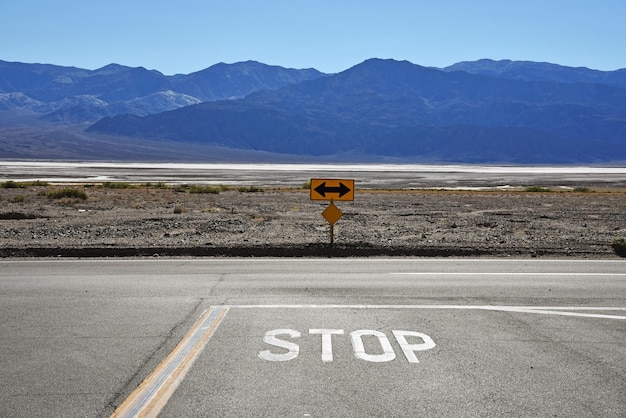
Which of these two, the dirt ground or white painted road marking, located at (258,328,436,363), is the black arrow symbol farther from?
white painted road marking, located at (258,328,436,363)

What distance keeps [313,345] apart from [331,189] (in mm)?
10978

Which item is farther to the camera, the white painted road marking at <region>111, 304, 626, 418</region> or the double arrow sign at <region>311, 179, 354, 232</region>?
the double arrow sign at <region>311, 179, 354, 232</region>

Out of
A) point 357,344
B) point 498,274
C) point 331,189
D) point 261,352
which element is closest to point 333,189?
point 331,189

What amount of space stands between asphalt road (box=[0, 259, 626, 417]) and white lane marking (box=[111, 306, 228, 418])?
0.9 inches

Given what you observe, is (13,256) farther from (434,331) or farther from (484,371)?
(484,371)

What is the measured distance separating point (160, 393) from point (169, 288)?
5819 millimetres

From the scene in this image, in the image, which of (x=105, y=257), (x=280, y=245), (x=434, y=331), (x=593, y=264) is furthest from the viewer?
(x=280, y=245)

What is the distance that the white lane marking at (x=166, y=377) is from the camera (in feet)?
18.8

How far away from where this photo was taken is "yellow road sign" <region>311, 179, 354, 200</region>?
60.7 feet

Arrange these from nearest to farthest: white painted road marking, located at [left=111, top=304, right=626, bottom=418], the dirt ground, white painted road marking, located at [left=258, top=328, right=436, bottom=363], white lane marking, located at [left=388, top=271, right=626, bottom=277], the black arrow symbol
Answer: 1. white painted road marking, located at [left=111, top=304, right=626, bottom=418]
2. white painted road marking, located at [left=258, top=328, right=436, bottom=363]
3. white lane marking, located at [left=388, top=271, right=626, bottom=277]
4. the dirt ground
5. the black arrow symbol

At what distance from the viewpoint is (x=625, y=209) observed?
123 ft

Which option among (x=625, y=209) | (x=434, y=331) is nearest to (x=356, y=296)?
(x=434, y=331)

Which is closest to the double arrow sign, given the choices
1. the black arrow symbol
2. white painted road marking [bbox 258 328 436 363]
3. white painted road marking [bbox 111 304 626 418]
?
the black arrow symbol

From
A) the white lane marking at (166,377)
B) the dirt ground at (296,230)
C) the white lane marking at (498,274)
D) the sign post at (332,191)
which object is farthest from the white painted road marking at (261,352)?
the sign post at (332,191)
